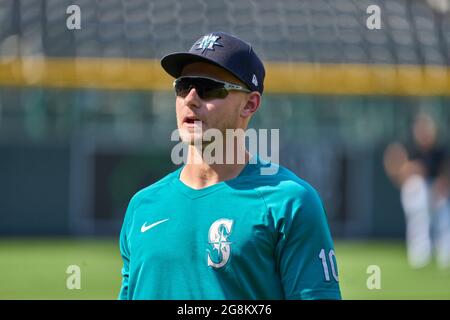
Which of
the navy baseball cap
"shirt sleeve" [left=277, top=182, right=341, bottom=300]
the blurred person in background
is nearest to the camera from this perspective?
"shirt sleeve" [left=277, top=182, right=341, bottom=300]

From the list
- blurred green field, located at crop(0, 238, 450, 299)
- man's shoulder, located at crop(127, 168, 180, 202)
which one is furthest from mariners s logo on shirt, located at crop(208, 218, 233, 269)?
blurred green field, located at crop(0, 238, 450, 299)

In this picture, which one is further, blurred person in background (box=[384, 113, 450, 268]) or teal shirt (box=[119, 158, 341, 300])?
blurred person in background (box=[384, 113, 450, 268])

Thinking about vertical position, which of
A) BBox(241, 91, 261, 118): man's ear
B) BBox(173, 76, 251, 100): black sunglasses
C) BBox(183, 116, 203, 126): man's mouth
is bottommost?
BBox(183, 116, 203, 126): man's mouth

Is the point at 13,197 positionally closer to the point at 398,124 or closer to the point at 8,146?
the point at 8,146

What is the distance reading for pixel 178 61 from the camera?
356cm

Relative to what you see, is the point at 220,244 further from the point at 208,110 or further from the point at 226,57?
the point at 226,57

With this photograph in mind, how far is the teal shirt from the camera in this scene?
3.22 metres

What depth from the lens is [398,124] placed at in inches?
664

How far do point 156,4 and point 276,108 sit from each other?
202 inches

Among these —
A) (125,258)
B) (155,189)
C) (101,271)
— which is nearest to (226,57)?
(155,189)

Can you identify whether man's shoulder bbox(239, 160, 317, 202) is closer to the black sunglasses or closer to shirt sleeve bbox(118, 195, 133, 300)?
the black sunglasses

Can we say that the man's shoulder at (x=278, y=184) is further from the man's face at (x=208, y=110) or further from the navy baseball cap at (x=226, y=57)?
the navy baseball cap at (x=226, y=57)

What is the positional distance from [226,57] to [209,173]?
0.44 m

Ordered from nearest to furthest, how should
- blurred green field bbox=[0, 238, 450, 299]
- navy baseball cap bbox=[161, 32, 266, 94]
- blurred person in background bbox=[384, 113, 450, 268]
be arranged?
navy baseball cap bbox=[161, 32, 266, 94]
blurred green field bbox=[0, 238, 450, 299]
blurred person in background bbox=[384, 113, 450, 268]
